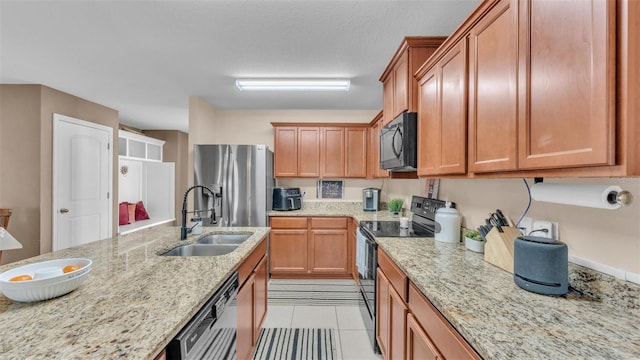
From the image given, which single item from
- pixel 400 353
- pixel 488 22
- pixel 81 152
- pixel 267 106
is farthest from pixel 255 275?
pixel 81 152

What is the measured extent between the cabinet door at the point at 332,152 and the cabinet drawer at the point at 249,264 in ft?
6.32

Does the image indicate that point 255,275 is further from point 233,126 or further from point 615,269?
point 233,126

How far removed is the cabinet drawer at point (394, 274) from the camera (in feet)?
4.41

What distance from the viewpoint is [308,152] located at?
12.2 ft

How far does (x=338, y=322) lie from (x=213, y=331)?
164 centimetres

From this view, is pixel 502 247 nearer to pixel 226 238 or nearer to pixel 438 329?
pixel 438 329

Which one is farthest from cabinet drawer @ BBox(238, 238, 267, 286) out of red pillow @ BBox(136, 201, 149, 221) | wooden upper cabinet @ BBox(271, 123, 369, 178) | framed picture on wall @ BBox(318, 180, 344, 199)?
red pillow @ BBox(136, 201, 149, 221)

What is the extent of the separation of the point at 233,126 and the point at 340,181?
190 centimetres

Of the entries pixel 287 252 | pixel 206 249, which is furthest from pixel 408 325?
pixel 287 252

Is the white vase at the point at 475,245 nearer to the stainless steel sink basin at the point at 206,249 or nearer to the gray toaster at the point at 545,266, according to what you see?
the gray toaster at the point at 545,266

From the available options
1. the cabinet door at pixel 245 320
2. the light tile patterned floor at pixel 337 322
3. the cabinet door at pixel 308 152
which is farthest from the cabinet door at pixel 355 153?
the cabinet door at pixel 245 320

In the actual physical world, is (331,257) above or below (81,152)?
below

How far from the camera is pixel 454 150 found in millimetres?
1453

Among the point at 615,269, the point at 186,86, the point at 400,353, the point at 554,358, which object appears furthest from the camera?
the point at 186,86
